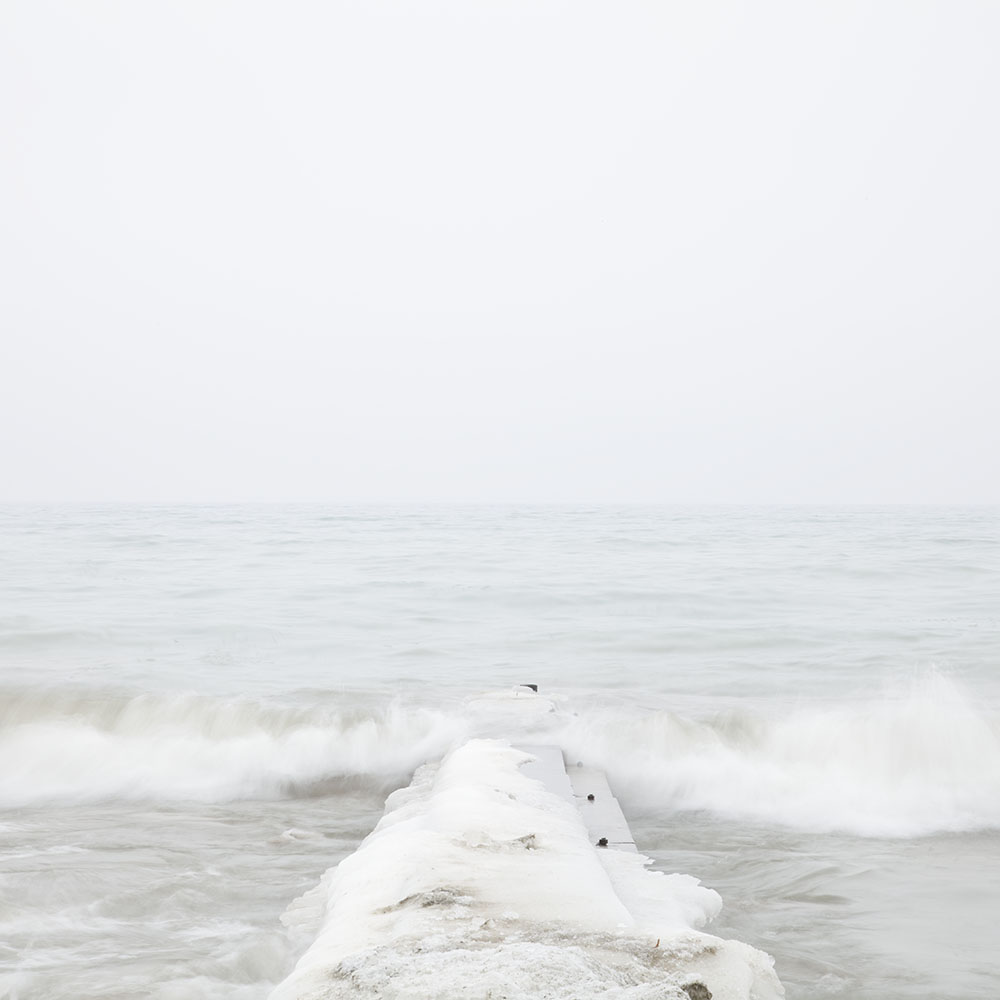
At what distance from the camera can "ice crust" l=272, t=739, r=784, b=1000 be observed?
240 cm

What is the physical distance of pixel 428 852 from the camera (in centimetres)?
353

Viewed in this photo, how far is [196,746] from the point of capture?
707 cm

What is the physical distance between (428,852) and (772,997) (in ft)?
4.36

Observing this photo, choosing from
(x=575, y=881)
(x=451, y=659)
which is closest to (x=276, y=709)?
(x=451, y=659)

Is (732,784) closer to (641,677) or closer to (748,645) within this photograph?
(641,677)

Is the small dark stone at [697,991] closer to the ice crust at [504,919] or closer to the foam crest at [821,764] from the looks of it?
the ice crust at [504,919]

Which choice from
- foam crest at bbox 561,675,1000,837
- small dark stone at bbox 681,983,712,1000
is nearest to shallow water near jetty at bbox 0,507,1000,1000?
foam crest at bbox 561,675,1000,837

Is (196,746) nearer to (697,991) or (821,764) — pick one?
(821,764)

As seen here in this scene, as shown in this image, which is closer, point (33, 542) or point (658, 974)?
point (658, 974)

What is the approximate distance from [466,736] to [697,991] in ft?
13.4

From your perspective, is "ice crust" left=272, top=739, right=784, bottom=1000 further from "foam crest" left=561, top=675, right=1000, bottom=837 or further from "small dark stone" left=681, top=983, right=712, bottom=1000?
"foam crest" left=561, top=675, right=1000, bottom=837

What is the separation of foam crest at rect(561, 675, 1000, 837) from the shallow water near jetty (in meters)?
0.02

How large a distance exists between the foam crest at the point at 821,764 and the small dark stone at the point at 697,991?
3.51 meters

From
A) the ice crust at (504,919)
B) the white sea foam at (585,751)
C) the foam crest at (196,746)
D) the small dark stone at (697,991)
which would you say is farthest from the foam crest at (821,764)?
the small dark stone at (697,991)
